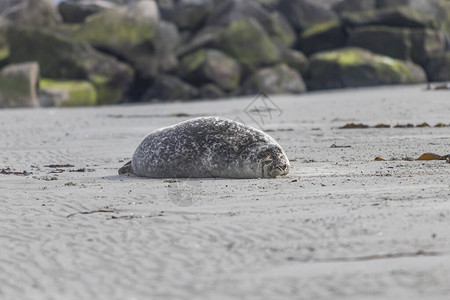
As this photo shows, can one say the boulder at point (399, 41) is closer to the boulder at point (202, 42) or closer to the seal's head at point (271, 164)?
the boulder at point (202, 42)

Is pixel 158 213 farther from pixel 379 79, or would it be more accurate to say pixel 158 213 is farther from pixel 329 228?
pixel 379 79

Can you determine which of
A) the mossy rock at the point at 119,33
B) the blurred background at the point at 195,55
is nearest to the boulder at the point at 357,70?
the blurred background at the point at 195,55

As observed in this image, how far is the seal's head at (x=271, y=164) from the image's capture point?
658 centimetres

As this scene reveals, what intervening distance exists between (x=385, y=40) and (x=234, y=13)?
6339 mm

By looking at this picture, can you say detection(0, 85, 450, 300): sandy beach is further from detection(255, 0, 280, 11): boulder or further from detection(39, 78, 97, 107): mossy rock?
detection(255, 0, 280, 11): boulder

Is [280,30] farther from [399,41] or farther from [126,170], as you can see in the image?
[126,170]

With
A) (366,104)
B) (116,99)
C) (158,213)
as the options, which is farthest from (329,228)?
(116,99)

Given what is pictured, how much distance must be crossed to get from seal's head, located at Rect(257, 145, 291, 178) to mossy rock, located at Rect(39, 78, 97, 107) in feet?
54.0

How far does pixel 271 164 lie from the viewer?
259 inches

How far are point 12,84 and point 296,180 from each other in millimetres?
17587

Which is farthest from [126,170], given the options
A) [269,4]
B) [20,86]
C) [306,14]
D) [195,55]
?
[269,4]

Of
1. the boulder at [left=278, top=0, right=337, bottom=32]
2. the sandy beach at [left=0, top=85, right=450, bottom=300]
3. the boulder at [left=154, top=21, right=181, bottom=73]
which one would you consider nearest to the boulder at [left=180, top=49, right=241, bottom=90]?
the boulder at [left=154, top=21, right=181, bottom=73]

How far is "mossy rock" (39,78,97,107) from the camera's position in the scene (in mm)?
22453

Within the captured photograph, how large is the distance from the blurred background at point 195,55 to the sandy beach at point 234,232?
636 inches
